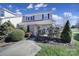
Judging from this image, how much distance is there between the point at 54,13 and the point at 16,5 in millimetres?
525

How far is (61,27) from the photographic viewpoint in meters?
3.89

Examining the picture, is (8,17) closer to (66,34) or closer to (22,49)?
(22,49)

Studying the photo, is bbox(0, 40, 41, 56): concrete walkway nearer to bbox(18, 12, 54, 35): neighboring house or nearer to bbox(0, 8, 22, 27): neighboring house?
bbox(18, 12, 54, 35): neighboring house

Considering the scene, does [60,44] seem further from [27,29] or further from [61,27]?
[27,29]

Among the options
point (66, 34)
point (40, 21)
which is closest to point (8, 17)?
point (40, 21)

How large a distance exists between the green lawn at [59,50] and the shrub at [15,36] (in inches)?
10.9

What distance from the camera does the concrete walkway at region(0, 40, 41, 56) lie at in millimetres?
3861

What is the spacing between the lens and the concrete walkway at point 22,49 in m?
3.86

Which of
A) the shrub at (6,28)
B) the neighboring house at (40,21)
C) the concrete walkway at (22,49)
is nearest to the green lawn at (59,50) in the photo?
the concrete walkway at (22,49)

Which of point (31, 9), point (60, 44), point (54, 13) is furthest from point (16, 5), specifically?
Result: point (60, 44)

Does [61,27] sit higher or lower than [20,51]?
higher

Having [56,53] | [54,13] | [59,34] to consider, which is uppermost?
[54,13]

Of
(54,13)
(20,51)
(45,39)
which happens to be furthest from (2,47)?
(54,13)

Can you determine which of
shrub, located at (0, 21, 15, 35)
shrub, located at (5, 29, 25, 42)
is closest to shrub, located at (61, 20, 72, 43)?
shrub, located at (5, 29, 25, 42)
